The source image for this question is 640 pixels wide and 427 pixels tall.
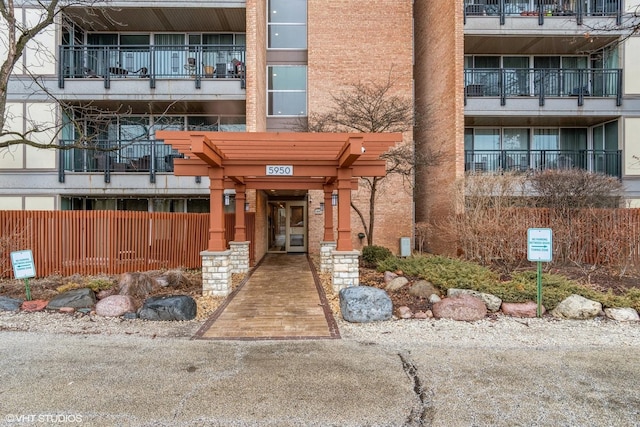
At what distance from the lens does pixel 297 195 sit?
1641cm

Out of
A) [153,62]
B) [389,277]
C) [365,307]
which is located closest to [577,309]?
[389,277]

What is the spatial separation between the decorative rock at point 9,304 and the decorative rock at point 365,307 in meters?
6.17

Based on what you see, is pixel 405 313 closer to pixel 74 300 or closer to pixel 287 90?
pixel 74 300

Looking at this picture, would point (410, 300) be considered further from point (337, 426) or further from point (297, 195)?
point (297, 195)

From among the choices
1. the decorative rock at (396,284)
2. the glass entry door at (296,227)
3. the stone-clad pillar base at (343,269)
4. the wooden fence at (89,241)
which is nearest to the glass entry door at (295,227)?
the glass entry door at (296,227)

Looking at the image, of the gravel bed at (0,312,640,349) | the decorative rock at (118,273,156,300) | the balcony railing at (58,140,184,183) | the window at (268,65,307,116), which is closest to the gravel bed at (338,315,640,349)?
the gravel bed at (0,312,640,349)

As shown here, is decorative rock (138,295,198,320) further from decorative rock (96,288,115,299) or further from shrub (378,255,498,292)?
shrub (378,255,498,292)

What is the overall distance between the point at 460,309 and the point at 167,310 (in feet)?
17.1

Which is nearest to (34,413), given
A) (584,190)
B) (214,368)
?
(214,368)

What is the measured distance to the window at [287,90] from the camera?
14.8 m

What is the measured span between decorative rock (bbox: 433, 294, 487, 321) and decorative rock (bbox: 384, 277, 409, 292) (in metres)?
1.23

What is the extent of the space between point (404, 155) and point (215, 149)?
592 centimetres

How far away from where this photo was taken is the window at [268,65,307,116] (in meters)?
14.8

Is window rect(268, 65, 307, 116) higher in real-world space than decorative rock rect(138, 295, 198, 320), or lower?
higher
